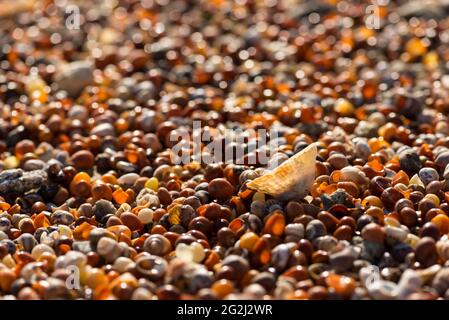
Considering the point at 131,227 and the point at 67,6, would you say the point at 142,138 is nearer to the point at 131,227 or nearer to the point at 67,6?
the point at 131,227

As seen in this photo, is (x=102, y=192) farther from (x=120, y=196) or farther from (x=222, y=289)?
(x=222, y=289)

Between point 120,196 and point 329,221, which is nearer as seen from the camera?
point 329,221

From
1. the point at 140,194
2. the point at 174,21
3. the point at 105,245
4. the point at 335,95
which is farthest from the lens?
the point at 174,21

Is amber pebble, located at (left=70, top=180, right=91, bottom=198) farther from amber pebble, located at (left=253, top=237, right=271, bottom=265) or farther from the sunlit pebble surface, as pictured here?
amber pebble, located at (left=253, top=237, right=271, bottom=265)

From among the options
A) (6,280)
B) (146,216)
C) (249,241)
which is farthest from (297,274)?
(6,280)

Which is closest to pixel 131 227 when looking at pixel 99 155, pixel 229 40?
pixel 99 155
